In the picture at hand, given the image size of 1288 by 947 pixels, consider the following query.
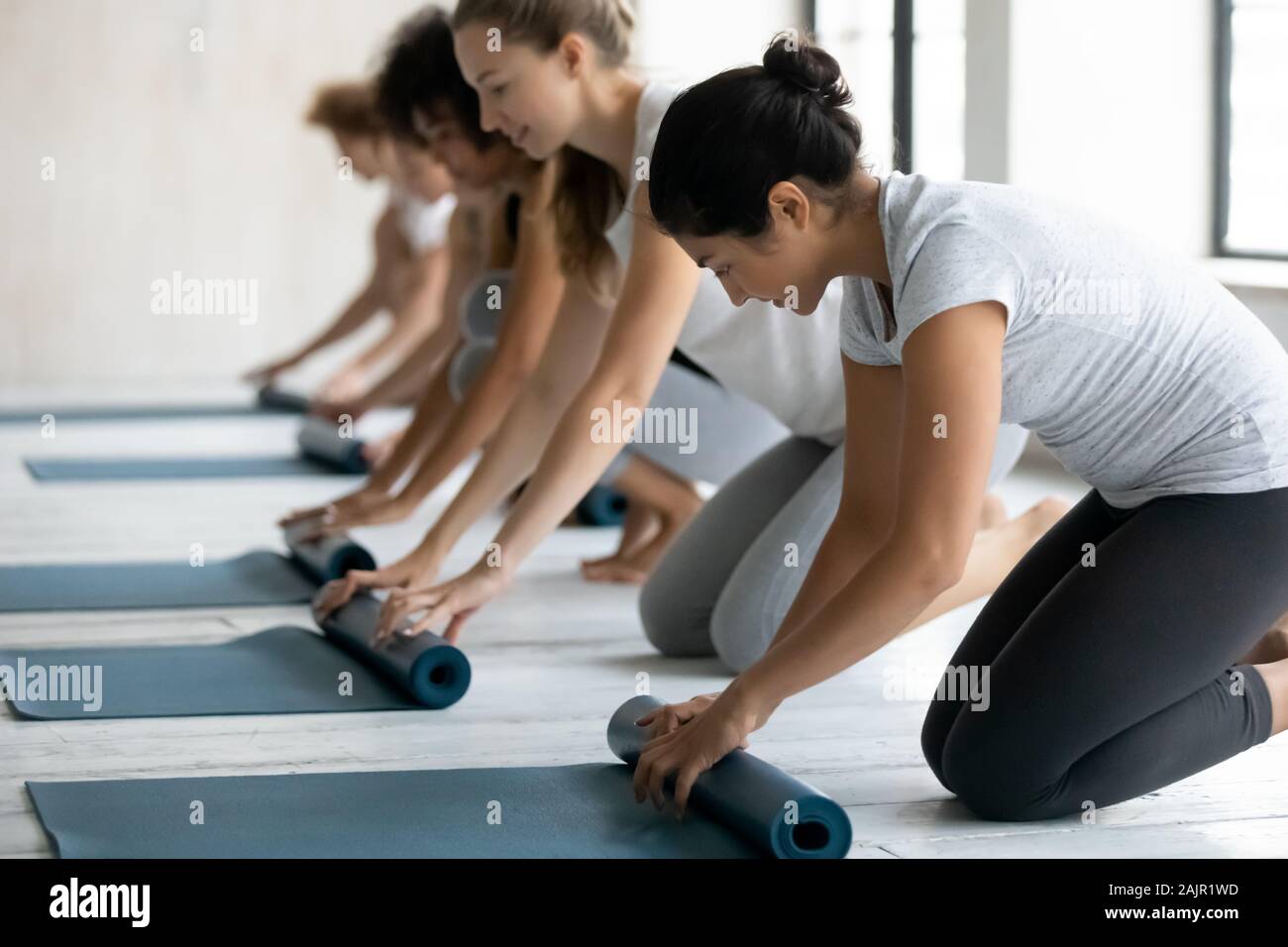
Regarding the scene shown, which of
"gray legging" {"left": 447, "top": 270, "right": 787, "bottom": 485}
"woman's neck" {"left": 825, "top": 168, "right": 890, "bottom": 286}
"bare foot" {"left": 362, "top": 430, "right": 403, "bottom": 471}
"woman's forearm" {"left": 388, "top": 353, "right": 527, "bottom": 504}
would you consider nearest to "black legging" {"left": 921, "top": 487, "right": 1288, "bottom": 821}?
"woman's neck" {"left": 825, "top": 168, "right": 890, "bottom": 286}

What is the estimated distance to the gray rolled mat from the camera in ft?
5.78

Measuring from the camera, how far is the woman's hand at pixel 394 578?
2617 millimetres

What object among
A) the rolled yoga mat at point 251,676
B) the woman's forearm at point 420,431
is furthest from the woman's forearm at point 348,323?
the rolled yoga mat at point 251,676

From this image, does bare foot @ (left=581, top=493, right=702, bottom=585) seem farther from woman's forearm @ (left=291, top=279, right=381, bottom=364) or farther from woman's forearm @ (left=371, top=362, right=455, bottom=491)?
woman's forearm @ (left=291, top=279, right=381, bottom=364)

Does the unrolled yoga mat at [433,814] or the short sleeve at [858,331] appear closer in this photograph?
the unrolled yoga mat at [433,814]

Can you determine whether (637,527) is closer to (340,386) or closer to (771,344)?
(771,344)

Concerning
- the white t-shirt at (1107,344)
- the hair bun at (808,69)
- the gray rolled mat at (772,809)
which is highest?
the hair bun at (808,69)

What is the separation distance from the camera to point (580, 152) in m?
2.72

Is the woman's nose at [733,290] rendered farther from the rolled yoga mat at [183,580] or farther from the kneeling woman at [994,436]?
the rolled yoga mat at [183,580]

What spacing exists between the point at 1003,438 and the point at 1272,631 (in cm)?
63

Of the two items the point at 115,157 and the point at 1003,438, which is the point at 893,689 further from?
the point at 115,157

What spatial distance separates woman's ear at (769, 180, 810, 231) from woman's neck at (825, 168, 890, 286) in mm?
55

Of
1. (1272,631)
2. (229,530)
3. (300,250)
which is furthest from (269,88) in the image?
(1272,631)

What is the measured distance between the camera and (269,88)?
8148 millimetres
